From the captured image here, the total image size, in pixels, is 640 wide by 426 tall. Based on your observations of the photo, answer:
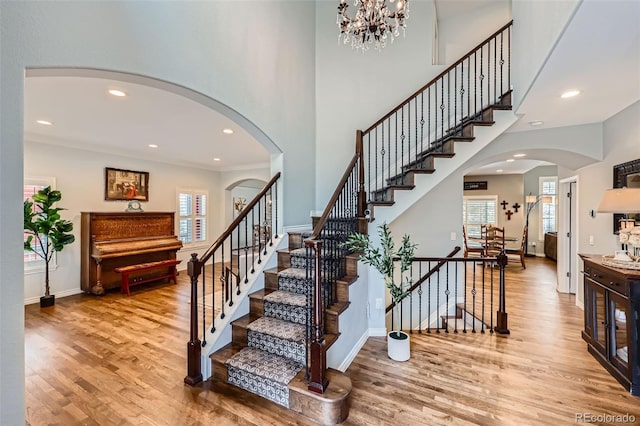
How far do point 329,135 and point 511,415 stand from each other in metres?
4.25

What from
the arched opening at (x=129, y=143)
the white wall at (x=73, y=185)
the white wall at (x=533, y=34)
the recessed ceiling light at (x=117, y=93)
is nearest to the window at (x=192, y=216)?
the arched opening at (x=129, y=143)

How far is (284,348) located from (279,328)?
194 mm

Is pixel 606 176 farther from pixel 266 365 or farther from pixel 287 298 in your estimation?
pixel 266 365

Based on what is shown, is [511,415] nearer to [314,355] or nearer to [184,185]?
[314,355]

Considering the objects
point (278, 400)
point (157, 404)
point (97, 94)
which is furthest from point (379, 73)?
point (157, 404)

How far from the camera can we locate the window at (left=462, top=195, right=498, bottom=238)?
9.79m

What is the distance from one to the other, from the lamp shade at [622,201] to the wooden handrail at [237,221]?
11.5 ft

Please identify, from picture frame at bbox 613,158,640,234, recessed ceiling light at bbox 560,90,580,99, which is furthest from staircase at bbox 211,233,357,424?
picture frame at bbox 613,158,640,234

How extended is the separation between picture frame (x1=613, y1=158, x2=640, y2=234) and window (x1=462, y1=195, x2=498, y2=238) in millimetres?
6701

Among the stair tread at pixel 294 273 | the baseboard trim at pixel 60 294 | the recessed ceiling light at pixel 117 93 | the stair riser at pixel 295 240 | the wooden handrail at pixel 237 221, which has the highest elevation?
the recessed ceiling light at pixel 117 93

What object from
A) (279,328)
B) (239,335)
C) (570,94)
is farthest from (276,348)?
(570,94)

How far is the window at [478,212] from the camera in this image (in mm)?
9792

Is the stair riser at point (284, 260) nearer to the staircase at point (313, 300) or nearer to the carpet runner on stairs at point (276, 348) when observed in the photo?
the staircase at point (313, 300)

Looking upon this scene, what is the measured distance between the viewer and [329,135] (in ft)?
16.0
